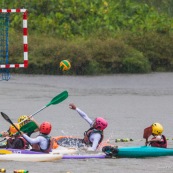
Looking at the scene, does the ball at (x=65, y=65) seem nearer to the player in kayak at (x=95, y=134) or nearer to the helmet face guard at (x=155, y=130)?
the player in kayak at (x=95, y=134)

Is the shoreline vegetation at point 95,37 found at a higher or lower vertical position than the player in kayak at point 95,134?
higher

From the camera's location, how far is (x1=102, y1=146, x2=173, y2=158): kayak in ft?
53.2

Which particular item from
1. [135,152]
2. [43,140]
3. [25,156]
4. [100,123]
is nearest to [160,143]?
[135,152]

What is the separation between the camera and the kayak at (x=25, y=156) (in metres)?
→ 15.4

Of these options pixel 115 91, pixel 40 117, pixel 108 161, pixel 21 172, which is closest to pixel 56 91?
pixel 115 91

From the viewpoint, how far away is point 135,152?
16.4 meters

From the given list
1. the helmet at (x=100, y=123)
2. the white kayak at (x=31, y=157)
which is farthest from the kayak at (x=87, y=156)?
the helmet at (x=100, y=123)

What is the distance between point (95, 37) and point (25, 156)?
1629cm

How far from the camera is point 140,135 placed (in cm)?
1947

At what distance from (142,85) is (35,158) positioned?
1213 cm

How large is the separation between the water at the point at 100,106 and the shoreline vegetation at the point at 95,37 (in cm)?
75

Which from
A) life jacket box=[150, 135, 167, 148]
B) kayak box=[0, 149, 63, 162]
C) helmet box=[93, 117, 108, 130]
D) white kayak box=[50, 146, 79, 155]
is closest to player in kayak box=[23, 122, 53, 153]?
kayak box=[0, 149, 63, 162]

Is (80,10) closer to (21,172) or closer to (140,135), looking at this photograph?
(140,135)

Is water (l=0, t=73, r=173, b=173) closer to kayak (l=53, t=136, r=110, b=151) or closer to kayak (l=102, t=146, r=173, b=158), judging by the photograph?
kayak (l=102, t=146, r=173, b=158)
